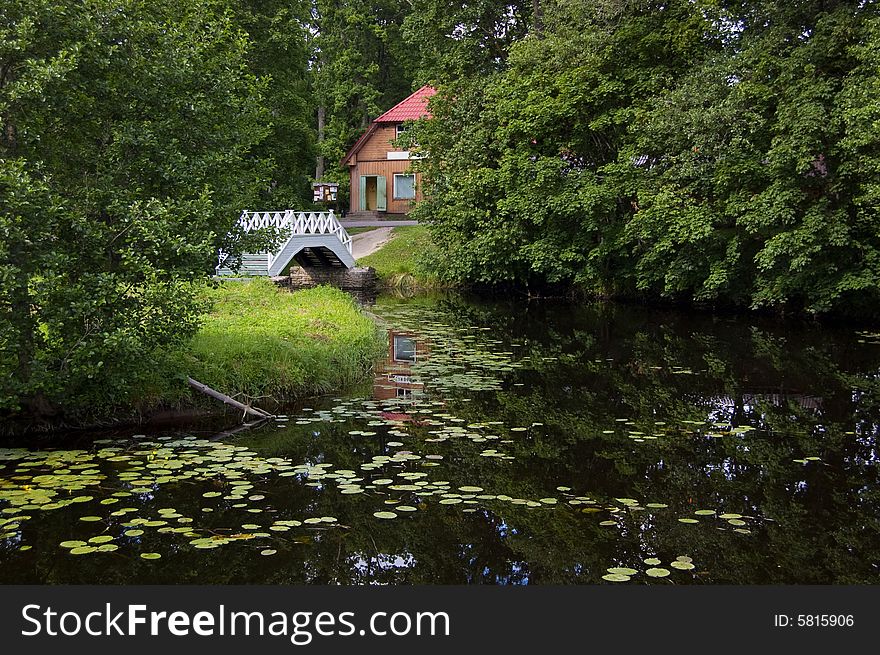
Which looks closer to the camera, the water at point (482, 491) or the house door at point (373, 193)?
the water at point (482, 491)

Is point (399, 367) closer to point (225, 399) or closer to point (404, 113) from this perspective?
point (225, 399)

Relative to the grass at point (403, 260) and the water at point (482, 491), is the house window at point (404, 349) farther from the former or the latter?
the grass at point (403, 260)

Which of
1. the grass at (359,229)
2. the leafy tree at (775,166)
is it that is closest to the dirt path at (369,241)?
the grass at (359,229)

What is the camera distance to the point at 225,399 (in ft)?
28.6

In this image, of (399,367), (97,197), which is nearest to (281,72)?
(399,367)

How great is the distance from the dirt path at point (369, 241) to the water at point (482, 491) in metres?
22.3

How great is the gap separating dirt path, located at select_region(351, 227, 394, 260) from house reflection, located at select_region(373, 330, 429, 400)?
17.3m

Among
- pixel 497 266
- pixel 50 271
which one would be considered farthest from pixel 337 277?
pixel 50 271

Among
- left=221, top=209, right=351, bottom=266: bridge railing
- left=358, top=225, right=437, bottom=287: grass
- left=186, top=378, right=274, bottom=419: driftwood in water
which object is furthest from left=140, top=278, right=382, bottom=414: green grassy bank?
left=358, top=225, right=437, bottom=287: grass

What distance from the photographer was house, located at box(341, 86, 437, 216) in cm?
3994

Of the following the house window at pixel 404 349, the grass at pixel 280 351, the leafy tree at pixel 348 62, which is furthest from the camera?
the leafy tree at pixel 348 62

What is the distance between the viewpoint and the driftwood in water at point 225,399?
8.71m

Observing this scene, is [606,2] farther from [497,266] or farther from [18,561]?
[18,561]

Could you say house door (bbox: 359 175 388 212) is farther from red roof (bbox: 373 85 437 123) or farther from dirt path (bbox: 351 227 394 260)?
dirt path (bbox: 351 227 394 260)
